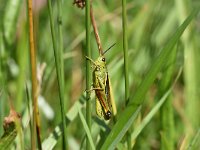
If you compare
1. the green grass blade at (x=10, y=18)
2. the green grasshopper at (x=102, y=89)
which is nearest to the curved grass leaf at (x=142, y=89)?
the green grasshopper at (x=102, y=89)

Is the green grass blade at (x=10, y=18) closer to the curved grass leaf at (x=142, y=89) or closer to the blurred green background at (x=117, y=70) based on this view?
the blurred green background at (x=117, y=70)

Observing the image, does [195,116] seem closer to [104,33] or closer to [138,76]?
[138,76]

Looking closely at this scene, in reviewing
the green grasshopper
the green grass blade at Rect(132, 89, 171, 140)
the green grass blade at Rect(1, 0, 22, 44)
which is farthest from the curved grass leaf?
the green grass blade at Rect(1, 0, 22, 44)

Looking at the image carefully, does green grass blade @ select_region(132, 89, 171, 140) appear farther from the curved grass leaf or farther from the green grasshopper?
the curved grass leaf

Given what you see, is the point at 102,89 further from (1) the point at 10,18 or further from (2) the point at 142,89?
(1) the point at 10,18

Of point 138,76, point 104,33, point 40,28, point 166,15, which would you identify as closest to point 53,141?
point 138,76

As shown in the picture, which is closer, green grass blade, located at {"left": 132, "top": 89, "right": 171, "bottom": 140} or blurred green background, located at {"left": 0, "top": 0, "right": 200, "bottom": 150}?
green grass blade, located at {"left": 132, "top": 89, "right": 171, "bottom": 140}

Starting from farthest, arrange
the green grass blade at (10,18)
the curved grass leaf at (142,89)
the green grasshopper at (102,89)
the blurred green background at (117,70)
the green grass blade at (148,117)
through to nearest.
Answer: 1. the green grass blade at (10,18)
2. the blurred green background at (117,70)
3. the green grass blade at (148,117)
4. the green grasshopper at (102,89)
5. the curved grass leaf at (142,89)
